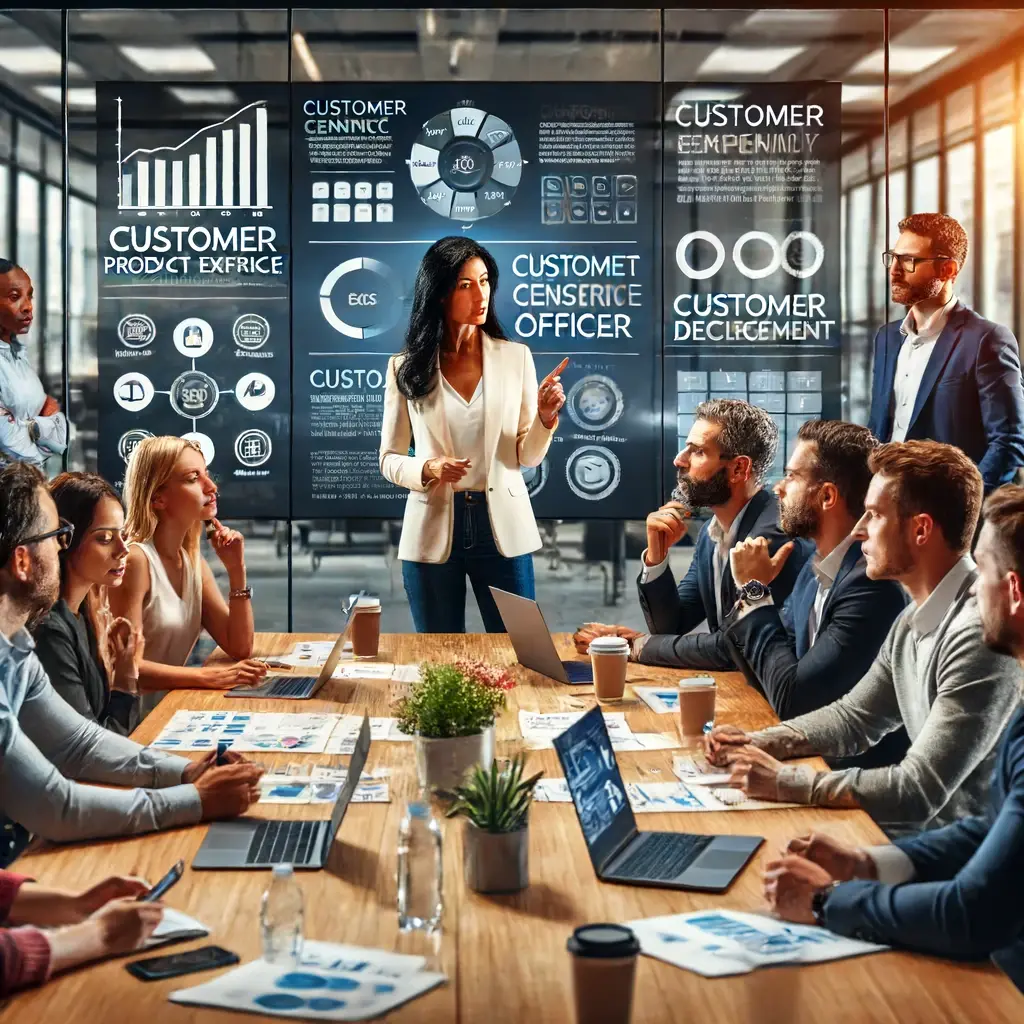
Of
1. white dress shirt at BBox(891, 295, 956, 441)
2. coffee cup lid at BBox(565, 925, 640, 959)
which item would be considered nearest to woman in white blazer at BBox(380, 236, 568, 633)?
white dress shirt at BBox(891, 295, 956, 441)

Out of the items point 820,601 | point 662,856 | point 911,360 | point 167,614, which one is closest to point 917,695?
point 820,601

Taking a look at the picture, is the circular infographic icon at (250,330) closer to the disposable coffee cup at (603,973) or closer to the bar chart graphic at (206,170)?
the bar chart graphic at (206,170)

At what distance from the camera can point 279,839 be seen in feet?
6.94

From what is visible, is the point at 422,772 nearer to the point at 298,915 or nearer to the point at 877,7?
the point at 298,915

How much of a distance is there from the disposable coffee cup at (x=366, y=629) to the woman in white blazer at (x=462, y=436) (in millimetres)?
789

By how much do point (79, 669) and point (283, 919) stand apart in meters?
1.49

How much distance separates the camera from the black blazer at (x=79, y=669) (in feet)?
9.32

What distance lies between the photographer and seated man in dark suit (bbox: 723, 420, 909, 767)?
3.04 meters

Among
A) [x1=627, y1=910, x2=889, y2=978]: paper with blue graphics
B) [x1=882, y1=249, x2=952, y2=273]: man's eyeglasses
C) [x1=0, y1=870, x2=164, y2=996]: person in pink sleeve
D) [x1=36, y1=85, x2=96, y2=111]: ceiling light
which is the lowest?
[x1=627, y1=910, x2=889, y2=978]: paper with blue graphics

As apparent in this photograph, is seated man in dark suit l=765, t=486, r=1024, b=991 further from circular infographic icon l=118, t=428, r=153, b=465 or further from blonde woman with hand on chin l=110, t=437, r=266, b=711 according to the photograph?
circular infographic icon l=118, t=428, r=153, b=465

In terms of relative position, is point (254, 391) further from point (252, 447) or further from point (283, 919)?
point (283, 919)

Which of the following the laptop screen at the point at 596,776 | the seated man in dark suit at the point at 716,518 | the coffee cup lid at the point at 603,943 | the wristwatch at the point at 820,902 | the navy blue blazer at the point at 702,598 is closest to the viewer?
the coffee cup lid at the point at 603,943

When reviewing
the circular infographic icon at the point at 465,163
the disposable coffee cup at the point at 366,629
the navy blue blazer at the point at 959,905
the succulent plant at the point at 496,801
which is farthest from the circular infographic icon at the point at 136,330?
the navy blue blazer at the point at 959,905

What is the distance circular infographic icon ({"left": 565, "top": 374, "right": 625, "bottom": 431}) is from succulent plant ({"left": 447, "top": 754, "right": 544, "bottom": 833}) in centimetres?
439
